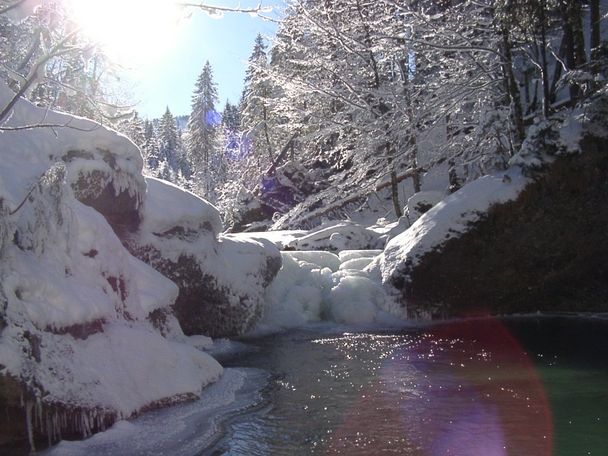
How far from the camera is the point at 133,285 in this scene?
7516 mm

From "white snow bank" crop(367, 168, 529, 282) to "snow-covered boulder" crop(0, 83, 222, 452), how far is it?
5720mm

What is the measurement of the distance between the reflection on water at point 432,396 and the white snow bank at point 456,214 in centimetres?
229

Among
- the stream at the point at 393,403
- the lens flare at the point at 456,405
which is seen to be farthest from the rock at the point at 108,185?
the lens flare at the point at 456,405

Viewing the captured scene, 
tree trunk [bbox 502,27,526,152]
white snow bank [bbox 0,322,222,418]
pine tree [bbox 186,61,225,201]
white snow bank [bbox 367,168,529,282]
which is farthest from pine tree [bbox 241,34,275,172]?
white snow bank [bbox 0,322,222,418]

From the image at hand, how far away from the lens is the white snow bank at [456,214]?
11633mm

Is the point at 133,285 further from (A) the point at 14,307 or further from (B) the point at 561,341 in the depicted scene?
(B) the point at 561,341

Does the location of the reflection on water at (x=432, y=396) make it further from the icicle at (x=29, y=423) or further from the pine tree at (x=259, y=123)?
the pine tree at (x=259, y=123)

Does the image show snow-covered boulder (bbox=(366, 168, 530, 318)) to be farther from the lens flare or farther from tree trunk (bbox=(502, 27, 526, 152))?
the lens flare

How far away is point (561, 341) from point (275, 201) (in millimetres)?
18113

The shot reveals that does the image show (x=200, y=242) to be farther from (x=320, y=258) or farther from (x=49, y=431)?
(x=49, y=431)

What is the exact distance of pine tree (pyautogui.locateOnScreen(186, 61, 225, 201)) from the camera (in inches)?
1813

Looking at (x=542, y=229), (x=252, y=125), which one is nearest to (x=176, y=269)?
(x=542, y=229)

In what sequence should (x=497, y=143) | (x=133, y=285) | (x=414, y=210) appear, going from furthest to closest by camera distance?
(x=414, y=210), (x=497, y=143), (x=133, y=285)

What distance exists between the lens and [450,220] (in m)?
11.8
